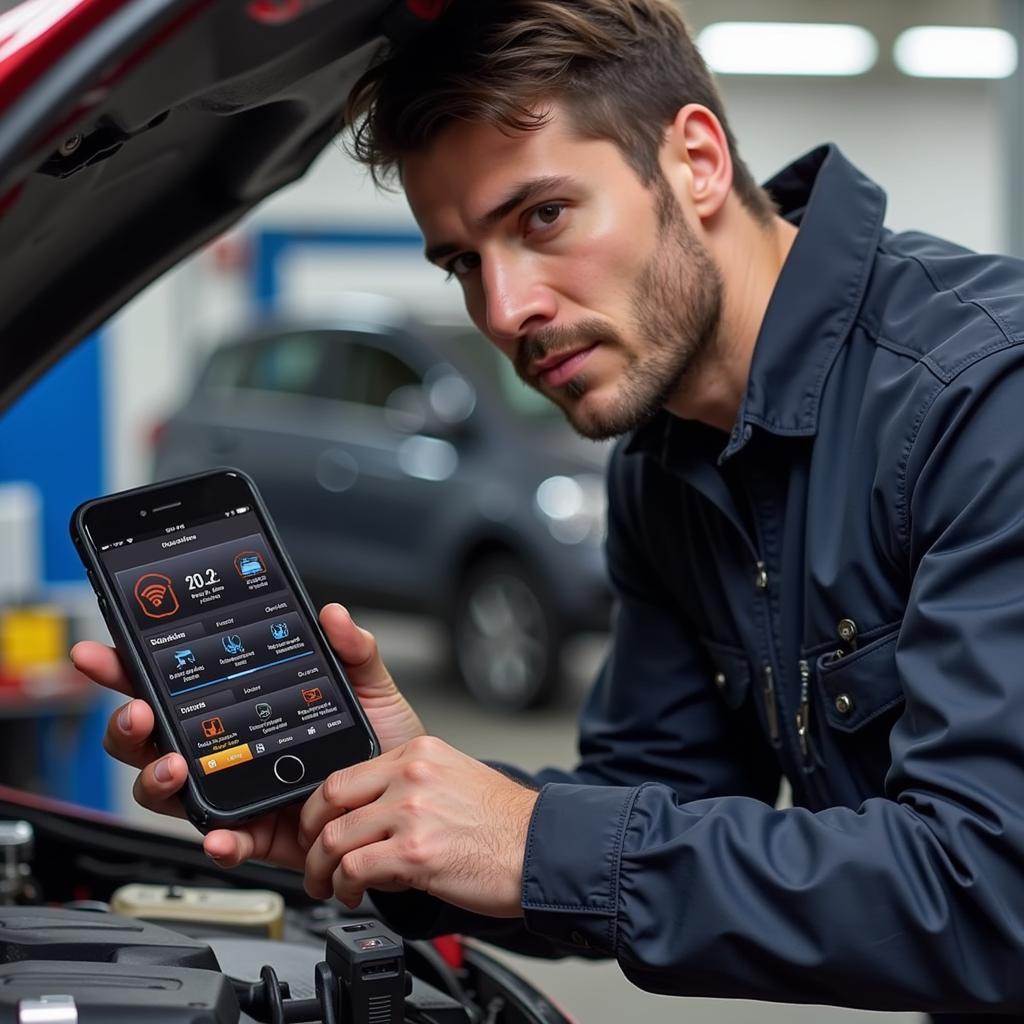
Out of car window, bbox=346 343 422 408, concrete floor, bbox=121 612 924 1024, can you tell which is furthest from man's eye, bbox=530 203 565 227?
car window, bbox=346 343 422 408

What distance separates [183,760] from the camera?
1243 millimetres

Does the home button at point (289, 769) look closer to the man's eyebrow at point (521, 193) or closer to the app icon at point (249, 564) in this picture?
the app icon at point (249, 564)

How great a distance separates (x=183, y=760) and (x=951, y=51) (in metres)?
12.2

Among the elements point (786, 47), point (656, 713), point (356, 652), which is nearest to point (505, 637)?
point (656, 713)

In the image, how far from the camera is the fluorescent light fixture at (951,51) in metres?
11.6

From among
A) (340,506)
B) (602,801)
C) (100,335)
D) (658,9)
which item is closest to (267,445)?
(340,506)

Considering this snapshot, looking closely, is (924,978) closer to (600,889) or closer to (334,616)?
(600,889)

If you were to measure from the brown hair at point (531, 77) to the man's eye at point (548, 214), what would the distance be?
0.25 feet

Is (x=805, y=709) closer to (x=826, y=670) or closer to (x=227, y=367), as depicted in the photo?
(x=826, y=670)

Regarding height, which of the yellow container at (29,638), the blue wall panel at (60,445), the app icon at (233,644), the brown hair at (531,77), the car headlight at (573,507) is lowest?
the car headlight at (573,507)

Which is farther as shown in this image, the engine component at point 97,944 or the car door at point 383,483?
the car door at point 383,483

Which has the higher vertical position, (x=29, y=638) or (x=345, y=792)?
(x=345, y=792)

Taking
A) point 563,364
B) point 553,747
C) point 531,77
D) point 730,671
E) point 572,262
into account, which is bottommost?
point 553,747

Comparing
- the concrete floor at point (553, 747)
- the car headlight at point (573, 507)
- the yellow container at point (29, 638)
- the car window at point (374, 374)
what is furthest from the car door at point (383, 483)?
the yellow container at point (29, 638)
